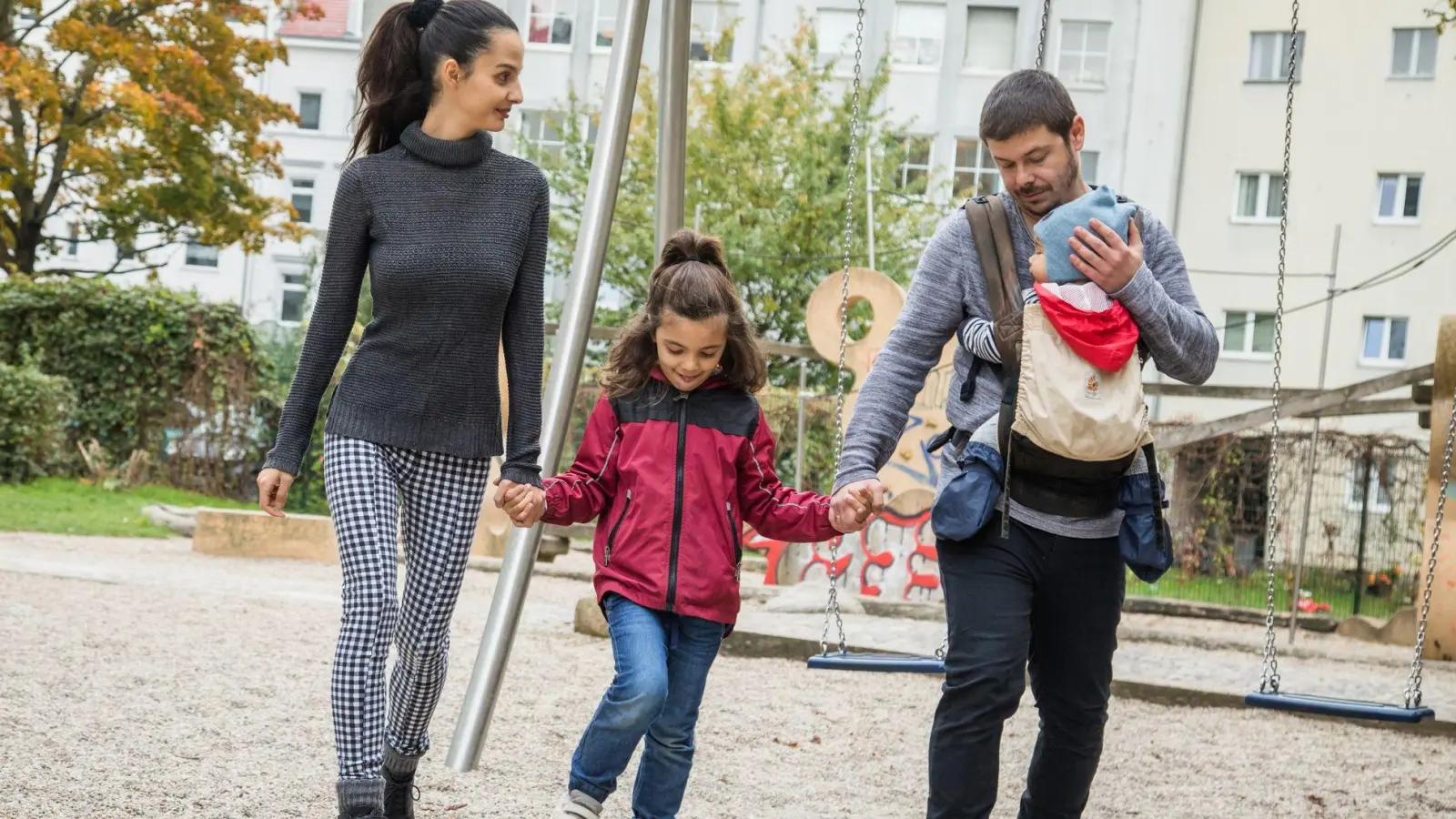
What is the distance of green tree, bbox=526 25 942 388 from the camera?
21188 millimetres

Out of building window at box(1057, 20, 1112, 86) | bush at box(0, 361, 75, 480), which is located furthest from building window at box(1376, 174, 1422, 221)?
bush at box(0, 361, 75, 480)

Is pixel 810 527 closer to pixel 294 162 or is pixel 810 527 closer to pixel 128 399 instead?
pixel 128 399

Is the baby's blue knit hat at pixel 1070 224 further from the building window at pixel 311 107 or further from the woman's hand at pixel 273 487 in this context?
the building window at pixel 311 107

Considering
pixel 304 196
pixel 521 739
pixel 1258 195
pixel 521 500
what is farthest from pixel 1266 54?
pixel 521 500

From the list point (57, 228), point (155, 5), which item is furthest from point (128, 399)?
point (57, 228)

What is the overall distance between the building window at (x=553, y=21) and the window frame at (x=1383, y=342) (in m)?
14.9

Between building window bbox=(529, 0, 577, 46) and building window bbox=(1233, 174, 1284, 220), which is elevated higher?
building window bbox=(529, 0, 577, 46)

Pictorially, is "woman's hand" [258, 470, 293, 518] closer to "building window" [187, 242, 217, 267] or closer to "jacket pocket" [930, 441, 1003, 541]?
"jacket pocket" [930, 441, 1003, 541]

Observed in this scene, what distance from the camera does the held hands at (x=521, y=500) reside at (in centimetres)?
312

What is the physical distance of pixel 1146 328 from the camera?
2.82 meters

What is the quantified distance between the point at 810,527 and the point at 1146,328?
2.59 feet

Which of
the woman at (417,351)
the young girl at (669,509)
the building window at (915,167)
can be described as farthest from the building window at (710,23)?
the young girl at (669,509)

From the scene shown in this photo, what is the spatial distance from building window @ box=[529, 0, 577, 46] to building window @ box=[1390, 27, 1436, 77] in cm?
1422

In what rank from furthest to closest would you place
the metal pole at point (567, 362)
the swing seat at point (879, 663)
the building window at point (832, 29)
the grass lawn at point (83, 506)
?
the building window at point (832, 29), the grass lawn at point (83, 506), the metal pole at point (567, 362), the swing seat at point (879, 663)
